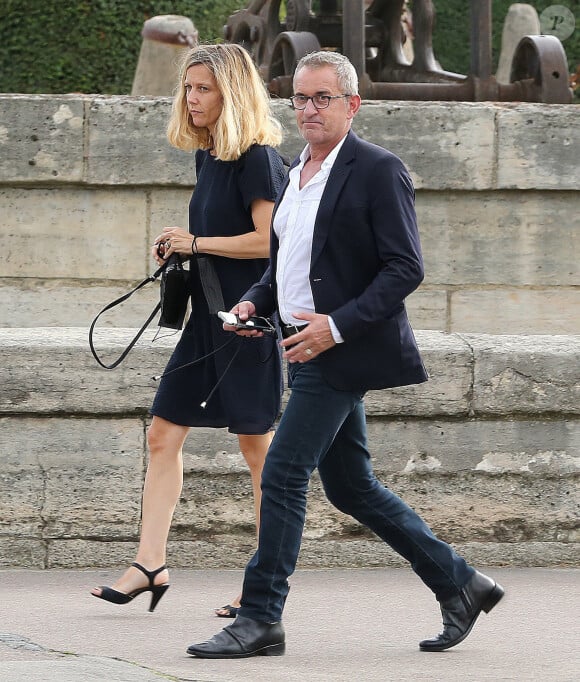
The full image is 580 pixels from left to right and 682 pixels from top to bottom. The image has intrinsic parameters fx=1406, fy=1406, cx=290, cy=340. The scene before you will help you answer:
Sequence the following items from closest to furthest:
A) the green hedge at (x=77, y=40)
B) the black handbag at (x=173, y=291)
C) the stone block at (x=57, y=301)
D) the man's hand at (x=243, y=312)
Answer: the man's hand at (x=243, y=312) < the black handbag at (x=173, y=291) < the stone block at (x=57, y=301) < the green hedge at (x=77, y=40)

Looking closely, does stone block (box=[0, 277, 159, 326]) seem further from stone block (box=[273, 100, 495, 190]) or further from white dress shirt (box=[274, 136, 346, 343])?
white dress shirt (box=[274, 136, 346, 343])

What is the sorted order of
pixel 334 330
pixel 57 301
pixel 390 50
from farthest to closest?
1. pixel 390 50
2. pixel 57 301
3. pixel 334 330

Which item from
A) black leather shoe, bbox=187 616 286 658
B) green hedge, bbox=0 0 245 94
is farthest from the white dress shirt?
green hedge, bbox=0 0 245 94

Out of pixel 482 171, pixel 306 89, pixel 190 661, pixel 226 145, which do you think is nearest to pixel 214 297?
pixel 226 145

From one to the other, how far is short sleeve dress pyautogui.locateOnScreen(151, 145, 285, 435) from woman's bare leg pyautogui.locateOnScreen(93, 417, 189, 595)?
67 millimetres

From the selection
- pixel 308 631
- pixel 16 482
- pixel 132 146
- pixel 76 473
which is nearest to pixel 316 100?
pixel 308 631

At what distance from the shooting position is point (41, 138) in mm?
7215

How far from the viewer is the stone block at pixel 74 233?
7434 millimetres

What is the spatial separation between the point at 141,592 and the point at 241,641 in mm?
697

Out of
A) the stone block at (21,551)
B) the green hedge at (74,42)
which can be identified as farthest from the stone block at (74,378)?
the green hedge at (74,42)

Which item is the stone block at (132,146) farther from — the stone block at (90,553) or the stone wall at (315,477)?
the stone block at (90,553)

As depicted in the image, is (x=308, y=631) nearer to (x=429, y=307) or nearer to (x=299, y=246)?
(x=299, y=246)

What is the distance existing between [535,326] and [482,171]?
0.93 meters
